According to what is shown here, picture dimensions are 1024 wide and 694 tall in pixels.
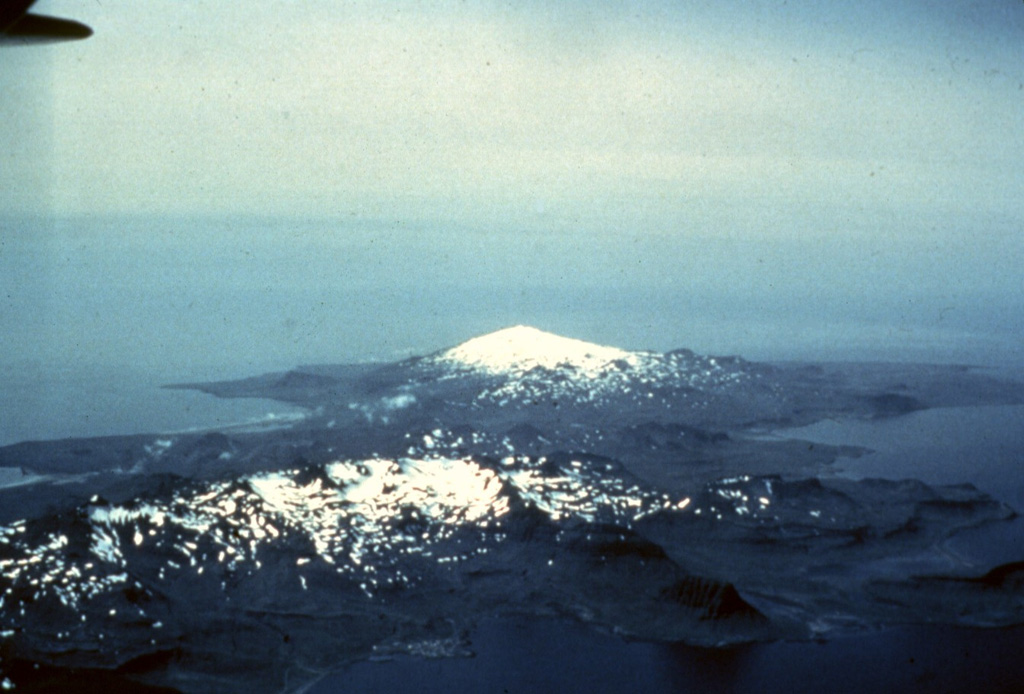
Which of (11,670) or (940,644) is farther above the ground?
(940,644)

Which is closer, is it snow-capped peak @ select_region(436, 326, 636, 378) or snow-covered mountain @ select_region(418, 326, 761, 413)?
snow-covered mountain @ select_region(418, 326, 761, 413)

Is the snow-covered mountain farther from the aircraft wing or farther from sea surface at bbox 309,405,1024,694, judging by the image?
the aircraft wing

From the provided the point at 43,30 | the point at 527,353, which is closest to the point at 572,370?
the point at 527,353

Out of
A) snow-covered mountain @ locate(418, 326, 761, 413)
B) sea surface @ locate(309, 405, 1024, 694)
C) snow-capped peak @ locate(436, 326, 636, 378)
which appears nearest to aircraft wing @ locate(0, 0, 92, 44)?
sea surface @ locate(309, 405, 1024, 694)

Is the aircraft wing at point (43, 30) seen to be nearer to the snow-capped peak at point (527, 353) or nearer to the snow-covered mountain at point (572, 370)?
the snow-covered mountain at point (572, 370)

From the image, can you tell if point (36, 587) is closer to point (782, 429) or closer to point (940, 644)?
point (940, 644)

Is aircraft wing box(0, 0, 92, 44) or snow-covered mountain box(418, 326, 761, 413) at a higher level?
aircraft wing box(0, 0, 92, 44)

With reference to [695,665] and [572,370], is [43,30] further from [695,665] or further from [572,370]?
[572,370]

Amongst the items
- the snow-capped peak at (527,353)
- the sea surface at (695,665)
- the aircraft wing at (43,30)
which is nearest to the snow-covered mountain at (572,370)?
the snow-capped peak at (527,353)

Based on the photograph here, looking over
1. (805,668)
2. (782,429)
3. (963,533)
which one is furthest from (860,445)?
(805,668)
